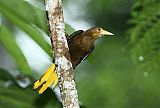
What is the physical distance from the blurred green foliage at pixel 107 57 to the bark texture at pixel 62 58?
0.52 metres

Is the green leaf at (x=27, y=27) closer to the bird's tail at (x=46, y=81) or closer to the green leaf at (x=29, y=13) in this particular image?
the green leaf at (x=29, y=13)

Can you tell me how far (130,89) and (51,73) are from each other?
2880 mm

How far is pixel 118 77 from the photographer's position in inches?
200

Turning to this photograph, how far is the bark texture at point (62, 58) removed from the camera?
1.84 m

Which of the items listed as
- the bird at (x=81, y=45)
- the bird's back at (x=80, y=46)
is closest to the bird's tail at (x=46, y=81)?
the bird at (x=81, y=45)

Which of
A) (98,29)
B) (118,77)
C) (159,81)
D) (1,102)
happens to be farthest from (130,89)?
(98,29)

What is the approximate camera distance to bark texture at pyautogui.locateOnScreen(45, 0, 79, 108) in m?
1.84

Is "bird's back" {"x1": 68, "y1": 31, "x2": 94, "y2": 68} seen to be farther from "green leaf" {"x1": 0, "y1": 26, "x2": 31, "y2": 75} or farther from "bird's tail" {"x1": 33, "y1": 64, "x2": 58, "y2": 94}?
"green leaf" {"x1": 0, "y1": 26, "x2": 31, "y2": 75}

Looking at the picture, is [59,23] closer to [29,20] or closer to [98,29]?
[98,29]

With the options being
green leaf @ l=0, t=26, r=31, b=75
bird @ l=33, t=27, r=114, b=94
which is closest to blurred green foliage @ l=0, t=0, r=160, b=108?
green leaf @ l=0, t=26, r=31, b=75

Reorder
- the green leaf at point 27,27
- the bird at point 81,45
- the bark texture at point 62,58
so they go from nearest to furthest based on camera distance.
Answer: the bark texture at point 62,58 < the bird at point 81,45 < the green leaf at point 27,27

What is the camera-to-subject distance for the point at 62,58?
1865mm

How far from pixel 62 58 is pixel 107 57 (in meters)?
3.64

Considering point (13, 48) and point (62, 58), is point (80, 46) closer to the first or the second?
point (62, 58)
